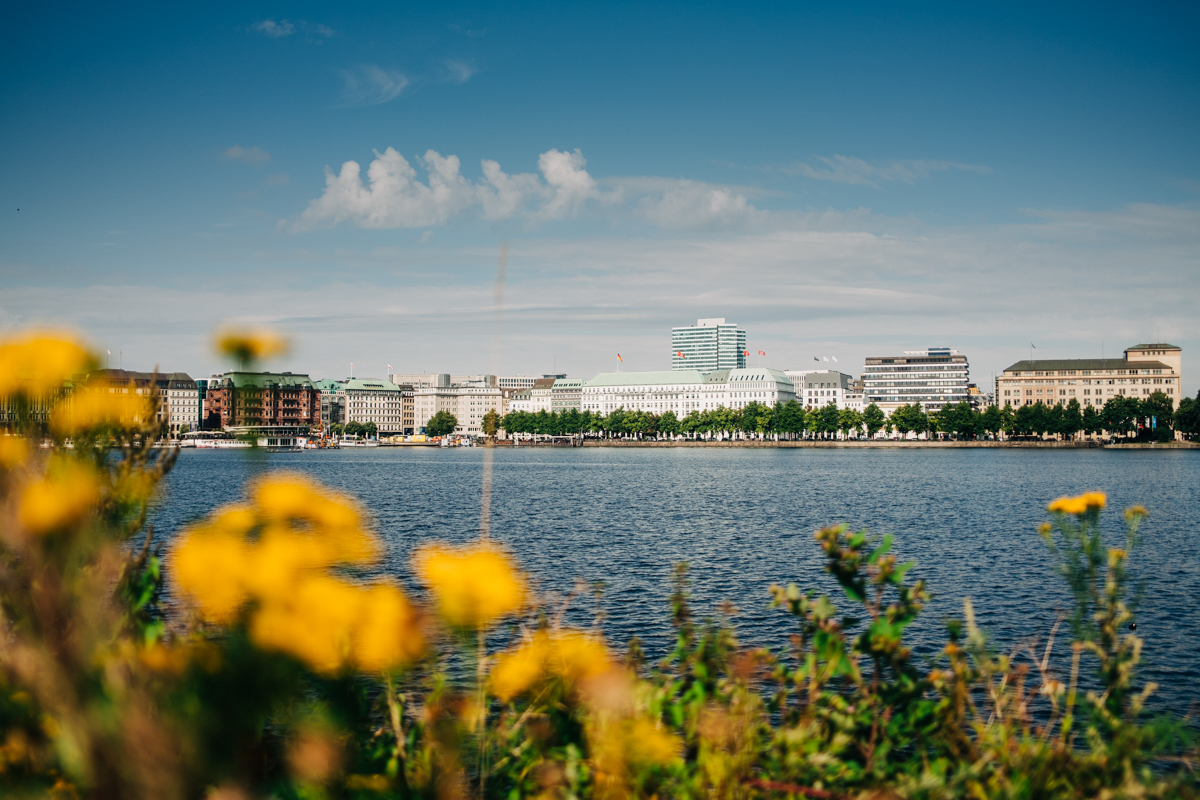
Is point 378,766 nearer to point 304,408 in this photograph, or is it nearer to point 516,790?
point 516,790

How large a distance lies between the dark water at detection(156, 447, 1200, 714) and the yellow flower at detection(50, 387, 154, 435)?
26.8 inches

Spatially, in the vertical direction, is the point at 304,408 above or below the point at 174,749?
above

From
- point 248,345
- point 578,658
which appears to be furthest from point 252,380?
point 578,658

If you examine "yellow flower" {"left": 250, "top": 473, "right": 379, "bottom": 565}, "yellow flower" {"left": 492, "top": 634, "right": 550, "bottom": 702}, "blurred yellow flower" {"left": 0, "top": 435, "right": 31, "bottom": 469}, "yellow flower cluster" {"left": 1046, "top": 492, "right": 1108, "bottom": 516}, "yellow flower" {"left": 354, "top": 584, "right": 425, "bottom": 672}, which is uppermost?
"blurred yellow flower" {"left": 0, "top": 435, "right": 31, "bottom": 469}

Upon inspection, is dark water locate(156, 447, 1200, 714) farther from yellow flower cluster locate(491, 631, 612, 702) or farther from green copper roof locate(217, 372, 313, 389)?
yellow flower cluster locate(491, 631, 612, 702)

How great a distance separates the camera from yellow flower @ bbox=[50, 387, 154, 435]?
3986 millimetres

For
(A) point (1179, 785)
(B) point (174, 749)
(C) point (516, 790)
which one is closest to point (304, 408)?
(B) point (174, 749)

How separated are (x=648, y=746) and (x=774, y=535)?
4144 cm

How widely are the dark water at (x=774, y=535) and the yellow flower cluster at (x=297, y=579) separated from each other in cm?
21

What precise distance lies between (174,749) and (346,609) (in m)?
0.47

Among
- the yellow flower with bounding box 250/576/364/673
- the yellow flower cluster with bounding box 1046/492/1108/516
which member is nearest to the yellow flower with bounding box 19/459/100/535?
the yellow flower with bounding box 250/576/364/673

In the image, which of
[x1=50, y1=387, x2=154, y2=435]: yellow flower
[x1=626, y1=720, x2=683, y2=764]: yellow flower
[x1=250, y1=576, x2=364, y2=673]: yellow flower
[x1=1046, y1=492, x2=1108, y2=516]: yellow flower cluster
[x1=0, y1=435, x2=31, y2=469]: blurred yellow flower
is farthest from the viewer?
[x1=1046, y1=492, x2=1108, y2=516]: yellow flower cluster

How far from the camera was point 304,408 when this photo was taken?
12.5 feet

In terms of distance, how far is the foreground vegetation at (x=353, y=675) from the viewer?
82.7 inches
